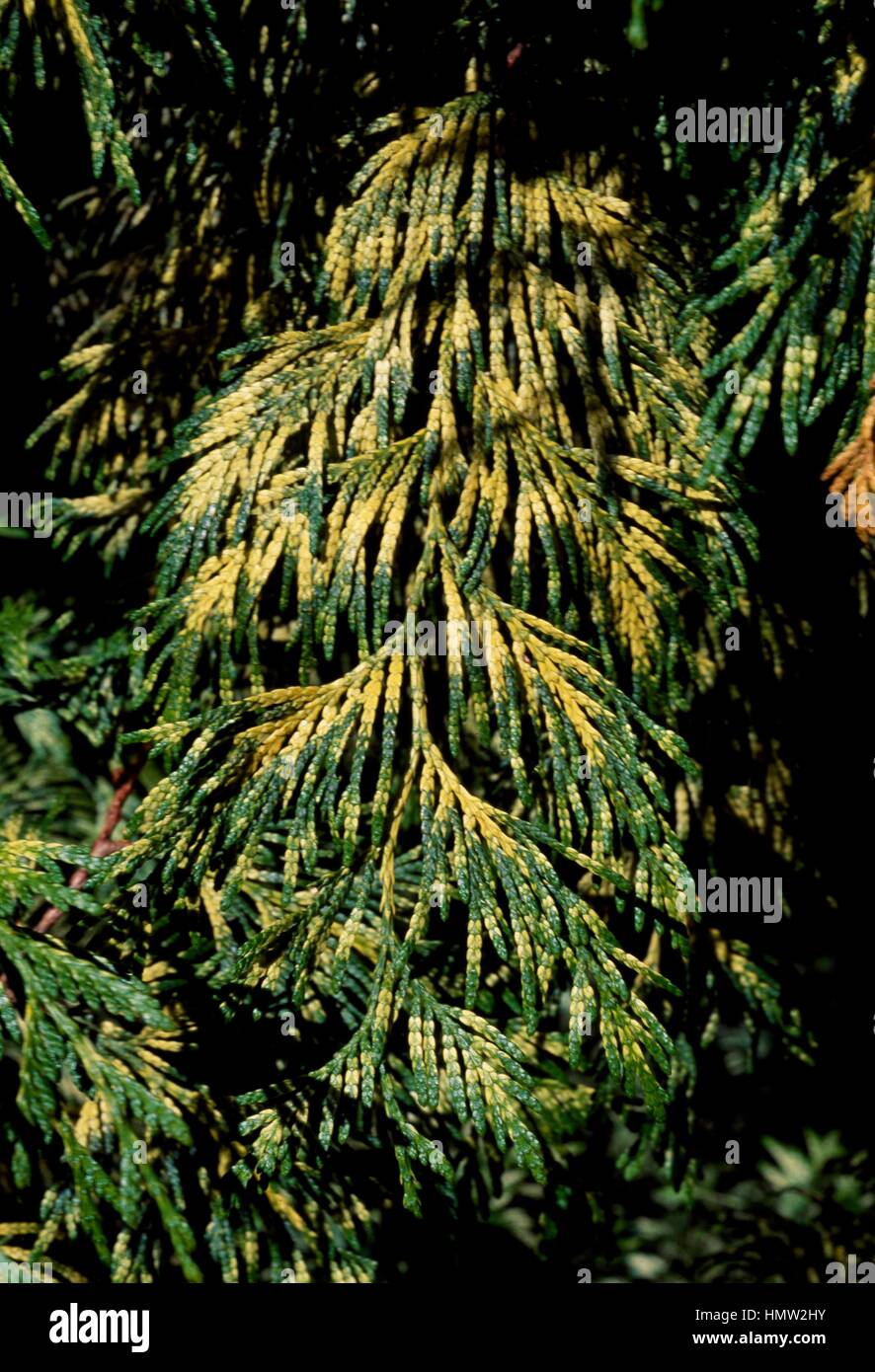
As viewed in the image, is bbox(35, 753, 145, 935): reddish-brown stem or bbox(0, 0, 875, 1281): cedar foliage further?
bbox(35, 753, 145, 935): reddish-brown stem

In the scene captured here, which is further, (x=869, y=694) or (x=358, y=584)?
(x=869, y=694)

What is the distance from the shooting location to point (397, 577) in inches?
104

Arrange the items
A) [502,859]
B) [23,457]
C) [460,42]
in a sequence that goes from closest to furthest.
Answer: [502,859], [460,42], [23,457]

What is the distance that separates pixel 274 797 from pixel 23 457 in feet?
5.47

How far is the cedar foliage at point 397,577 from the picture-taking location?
185 cm

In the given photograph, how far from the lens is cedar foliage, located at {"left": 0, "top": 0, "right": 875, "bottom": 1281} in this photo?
6.07 ft

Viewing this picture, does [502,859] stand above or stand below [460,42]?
below

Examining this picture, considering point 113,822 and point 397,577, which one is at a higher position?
point 397,577

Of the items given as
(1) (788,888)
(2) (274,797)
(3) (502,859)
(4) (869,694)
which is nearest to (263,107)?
(2) (274,797)

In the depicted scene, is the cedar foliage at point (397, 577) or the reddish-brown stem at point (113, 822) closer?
the cedar foliage at point (397, 577)

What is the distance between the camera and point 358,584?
2.00 m

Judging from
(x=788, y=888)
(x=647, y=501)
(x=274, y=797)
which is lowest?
(x=788, y=888)

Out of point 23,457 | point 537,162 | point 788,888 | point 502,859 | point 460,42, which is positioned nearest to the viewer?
point 502,859
